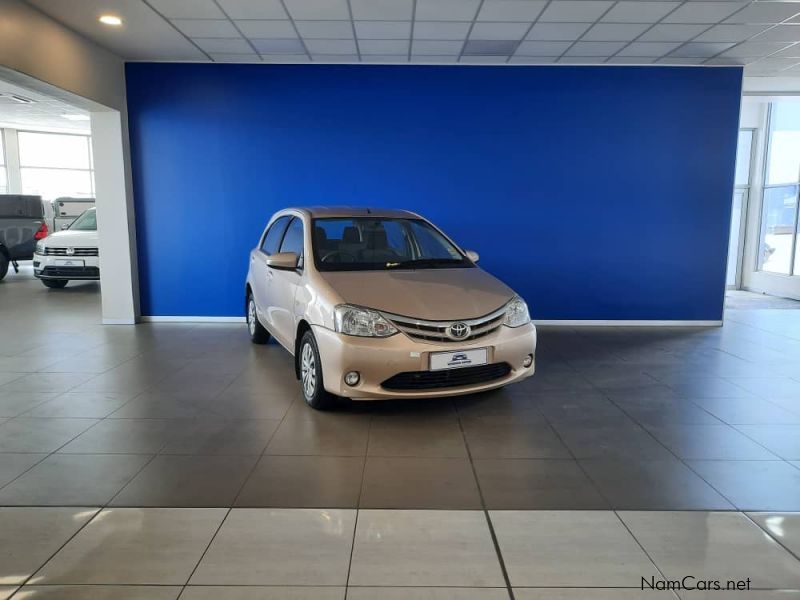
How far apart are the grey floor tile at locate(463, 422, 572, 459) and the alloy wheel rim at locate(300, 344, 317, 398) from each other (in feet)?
3.62

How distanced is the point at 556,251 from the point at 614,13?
2828 millimetres

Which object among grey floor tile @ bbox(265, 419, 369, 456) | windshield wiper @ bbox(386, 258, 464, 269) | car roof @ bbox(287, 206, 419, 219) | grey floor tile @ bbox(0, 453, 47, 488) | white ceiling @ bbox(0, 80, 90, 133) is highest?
white ceiling @ bbox(0, 80, 90, 133)

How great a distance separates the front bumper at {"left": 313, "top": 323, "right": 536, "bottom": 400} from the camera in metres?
3.57

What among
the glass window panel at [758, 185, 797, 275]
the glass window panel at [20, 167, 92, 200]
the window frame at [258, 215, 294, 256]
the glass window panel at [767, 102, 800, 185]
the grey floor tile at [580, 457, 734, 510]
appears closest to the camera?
the grey floor tile at [580, 457, 734, 510]

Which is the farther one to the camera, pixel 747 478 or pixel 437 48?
pixel 437 48

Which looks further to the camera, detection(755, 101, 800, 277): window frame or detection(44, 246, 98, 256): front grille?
detection(755, 101, 800, 277): window frame

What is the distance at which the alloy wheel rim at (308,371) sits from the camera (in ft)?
13.1

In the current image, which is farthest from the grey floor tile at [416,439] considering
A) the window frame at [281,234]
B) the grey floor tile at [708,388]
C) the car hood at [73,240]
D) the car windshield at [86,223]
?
the car windshield at [86,223]

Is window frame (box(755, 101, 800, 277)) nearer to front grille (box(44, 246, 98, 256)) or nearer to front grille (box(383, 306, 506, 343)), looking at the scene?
front grille (box(383, 306, 506, 343))

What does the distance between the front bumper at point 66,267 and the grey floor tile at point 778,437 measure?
1002 cm

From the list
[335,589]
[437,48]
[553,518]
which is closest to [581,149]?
[437,48]

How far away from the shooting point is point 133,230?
7105 millimetres

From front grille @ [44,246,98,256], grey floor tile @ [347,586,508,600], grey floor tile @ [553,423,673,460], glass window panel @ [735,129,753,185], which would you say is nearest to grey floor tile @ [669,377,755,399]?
grey floor tile @ [553,423,673,460]

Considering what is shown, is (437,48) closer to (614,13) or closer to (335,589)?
(614,13)
